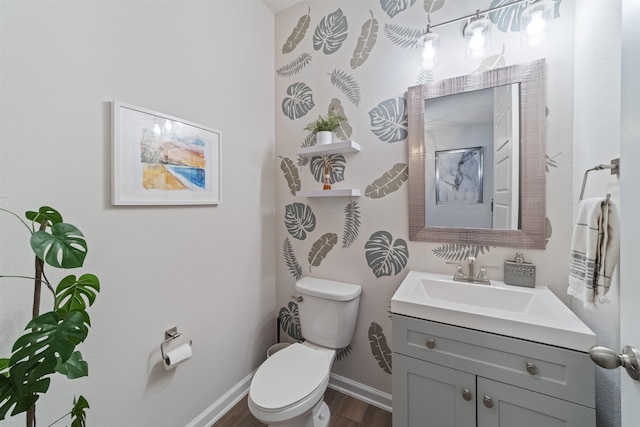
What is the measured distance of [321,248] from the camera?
1869 millimetres

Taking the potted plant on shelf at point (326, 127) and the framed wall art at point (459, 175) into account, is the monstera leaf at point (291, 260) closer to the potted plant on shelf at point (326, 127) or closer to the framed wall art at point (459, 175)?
the potted plant on shelf at point (326, 127)

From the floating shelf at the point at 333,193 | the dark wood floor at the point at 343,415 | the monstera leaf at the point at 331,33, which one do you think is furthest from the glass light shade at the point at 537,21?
the dark wood floor at the point at 343,415

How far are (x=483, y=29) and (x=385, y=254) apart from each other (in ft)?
4.26

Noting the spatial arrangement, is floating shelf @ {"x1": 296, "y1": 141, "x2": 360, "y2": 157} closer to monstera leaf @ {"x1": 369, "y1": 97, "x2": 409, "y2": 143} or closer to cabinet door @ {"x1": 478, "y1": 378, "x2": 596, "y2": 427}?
monstera leaf @ {"x1": 369, "y1": 97, "x2": 409, "y2": 143}

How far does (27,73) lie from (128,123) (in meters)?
0.31

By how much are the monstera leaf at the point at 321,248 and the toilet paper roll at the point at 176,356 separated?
901 mm

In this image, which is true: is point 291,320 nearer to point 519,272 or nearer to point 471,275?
point 471,275

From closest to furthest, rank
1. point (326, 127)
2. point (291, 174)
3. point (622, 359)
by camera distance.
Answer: point (622, 359), point (326, 127), point (291, 174)

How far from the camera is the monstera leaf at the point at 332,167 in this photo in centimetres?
179

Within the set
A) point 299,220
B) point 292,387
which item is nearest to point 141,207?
point 299,220

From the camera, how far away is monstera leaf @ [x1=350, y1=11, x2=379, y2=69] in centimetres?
166

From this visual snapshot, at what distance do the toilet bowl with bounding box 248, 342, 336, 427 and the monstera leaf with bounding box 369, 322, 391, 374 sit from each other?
11.9 inches

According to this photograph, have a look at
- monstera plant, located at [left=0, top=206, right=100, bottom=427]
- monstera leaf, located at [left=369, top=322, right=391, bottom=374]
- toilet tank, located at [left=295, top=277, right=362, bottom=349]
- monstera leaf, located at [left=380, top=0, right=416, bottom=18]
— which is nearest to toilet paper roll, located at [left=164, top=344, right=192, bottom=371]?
monstera plant, located at [left=0, top=206, right=100, bottom=427]

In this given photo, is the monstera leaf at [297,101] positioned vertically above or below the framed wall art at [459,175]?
above
